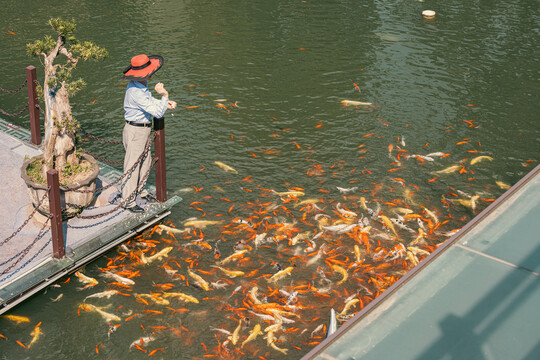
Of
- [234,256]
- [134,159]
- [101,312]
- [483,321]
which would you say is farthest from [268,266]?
[483,321]

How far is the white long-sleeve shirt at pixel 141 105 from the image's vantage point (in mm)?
8742

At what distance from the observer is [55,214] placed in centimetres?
810

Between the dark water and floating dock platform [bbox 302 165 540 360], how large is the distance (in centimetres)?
258

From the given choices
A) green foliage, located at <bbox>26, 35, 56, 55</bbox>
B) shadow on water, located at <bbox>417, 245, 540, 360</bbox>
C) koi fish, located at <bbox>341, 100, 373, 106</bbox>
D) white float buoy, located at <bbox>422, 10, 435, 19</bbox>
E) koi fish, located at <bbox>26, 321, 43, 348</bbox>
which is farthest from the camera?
white float buoy, located at <bbox>422, 10, 435, 19</bbox>

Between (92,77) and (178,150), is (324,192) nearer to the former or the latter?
(178,150)

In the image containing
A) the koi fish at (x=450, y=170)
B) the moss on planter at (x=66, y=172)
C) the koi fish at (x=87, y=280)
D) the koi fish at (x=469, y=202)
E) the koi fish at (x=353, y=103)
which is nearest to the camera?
the koi fish at (x=87, y=280)

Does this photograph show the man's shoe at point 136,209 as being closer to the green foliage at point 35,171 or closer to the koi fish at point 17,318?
the green foliage at point 35,171

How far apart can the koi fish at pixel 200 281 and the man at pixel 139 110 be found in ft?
4.80

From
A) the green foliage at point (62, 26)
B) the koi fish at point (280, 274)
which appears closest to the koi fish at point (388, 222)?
the koi fish at point (280, 274)

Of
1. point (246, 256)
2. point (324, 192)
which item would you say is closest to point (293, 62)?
point (324, 192)

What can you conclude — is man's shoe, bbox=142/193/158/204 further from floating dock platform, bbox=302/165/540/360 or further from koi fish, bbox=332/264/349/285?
floating dock platform, bbox=302/165/540/360

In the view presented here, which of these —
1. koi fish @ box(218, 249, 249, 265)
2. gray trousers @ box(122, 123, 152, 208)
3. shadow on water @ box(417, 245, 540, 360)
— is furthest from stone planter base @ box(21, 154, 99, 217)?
shadow on water @ box(417, 245, 540, 360)

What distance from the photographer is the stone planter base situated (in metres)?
8.79

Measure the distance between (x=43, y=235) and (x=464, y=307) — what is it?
638 centimetres
